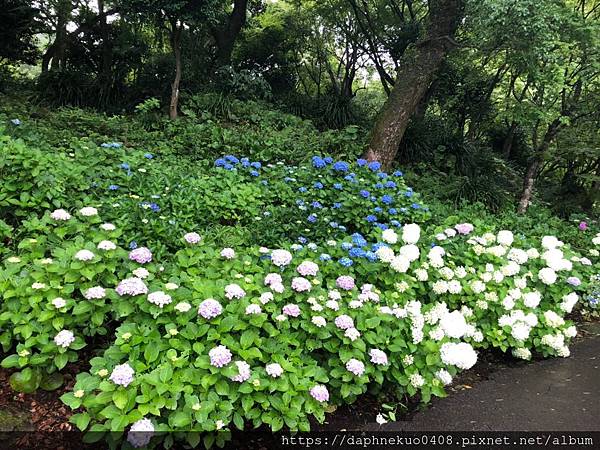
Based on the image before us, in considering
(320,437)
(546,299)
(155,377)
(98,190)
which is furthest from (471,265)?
(98,190)

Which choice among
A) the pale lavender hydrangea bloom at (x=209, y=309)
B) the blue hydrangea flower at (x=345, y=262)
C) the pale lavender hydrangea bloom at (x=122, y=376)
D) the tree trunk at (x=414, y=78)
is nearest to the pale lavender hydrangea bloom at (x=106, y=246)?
the pale lavender hydrangea bloom at (x=209, y=309)

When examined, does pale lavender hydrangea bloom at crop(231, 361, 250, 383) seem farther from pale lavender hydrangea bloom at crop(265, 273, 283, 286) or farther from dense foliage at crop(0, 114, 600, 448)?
pale lavender hydrangea bloom at crop(265, 273, 283, 286)

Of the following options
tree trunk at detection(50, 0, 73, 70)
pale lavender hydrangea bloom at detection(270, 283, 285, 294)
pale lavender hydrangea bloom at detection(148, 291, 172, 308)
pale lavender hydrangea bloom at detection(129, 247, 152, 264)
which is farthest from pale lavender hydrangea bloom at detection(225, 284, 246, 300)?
tree trunk at detection(50, 0, 73, 70)

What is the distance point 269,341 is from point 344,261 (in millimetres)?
826

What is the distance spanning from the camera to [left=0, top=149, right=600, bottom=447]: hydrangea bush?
5.93 ft

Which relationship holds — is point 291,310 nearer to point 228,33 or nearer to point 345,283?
point 345,283

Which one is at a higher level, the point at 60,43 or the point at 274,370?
the point at 60,43

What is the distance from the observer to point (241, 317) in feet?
6.92

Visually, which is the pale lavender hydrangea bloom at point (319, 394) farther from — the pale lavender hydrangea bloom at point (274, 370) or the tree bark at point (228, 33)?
the tree bark at point (228, 33)

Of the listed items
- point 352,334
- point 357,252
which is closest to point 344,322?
point 352,334

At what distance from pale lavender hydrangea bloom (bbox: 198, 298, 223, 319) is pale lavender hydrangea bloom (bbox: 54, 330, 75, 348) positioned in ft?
1.87

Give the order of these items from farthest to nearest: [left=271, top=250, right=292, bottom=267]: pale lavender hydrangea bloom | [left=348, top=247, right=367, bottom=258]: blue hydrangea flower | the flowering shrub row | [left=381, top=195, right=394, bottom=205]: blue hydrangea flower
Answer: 1. [left=381, top=195, right=394, bottom=205]: blue hydrangea flower
2. [left=348, top=247, right=367, bottom=258]: blue hydrangea flower
3. [left=271, top=250, right=292, bottom=267]: pale lavender hydrangea bloom
4. the flowering shrub row

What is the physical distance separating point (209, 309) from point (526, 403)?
78.8 inches

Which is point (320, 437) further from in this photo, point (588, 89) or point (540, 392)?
point (588, 89)
